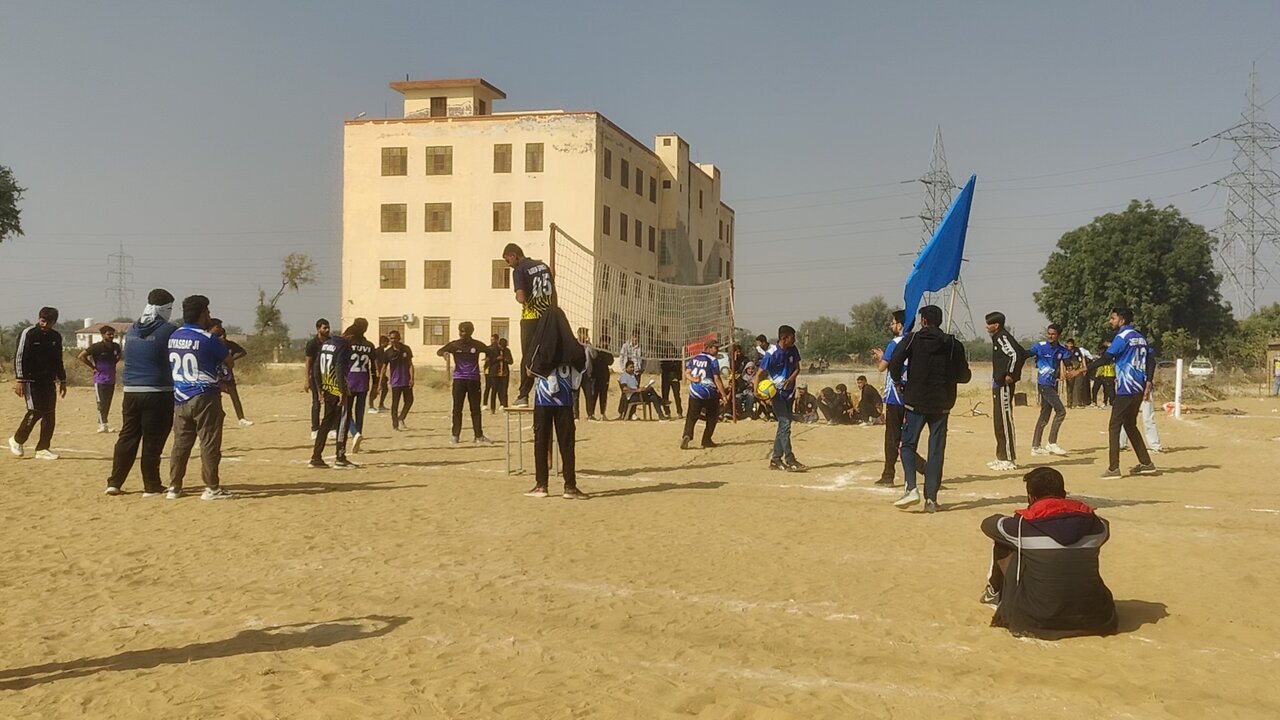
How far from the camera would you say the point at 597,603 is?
19.6 feet

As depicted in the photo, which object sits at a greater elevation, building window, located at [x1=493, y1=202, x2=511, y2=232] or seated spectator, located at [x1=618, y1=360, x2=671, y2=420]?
building window, located at [x1=493, y1=202, x2=511, y2=232]

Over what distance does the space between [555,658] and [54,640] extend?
2.54 metres

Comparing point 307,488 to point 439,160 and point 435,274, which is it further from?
point 439,160

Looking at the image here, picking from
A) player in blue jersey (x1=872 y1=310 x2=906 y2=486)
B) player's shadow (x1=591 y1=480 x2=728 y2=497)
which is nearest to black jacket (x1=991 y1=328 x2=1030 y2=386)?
player in blue jersey (x1=872 y1=310 x2=906 y2=486)

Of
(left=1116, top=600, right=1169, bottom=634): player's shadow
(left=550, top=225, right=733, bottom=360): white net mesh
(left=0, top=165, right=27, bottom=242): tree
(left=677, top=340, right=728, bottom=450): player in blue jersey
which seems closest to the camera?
(left=1116, top=600, right=1169, bottom=634): player's shadow

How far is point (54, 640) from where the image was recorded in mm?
5094

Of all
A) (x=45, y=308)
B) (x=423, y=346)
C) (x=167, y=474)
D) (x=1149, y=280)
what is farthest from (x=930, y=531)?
(x=1149, y=280)

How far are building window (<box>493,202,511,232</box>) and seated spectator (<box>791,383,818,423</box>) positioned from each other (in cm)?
2733

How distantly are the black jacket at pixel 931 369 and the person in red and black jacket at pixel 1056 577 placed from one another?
3.89 m

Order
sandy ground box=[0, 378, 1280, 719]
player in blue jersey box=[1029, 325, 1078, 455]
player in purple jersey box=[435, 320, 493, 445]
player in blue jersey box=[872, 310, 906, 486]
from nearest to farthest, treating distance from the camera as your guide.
→ 1. sandy ground box=[0, 378, 1280, 719]
2. player in blue jersey box=[872, 310, 906, 486]
3. player in blue jersey box=[1029, 325, 1078, 455]
4. player in purple jersey box=[435, 320, 493, 445]

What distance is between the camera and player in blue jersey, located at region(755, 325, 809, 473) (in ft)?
41.1

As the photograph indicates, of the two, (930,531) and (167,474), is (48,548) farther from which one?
(930,531)

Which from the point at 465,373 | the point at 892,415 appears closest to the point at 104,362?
the point at 465,373

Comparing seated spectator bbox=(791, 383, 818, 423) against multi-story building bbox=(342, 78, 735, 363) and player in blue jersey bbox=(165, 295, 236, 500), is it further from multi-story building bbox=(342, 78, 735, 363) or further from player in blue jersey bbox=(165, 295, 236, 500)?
multi-story building bbox=(342, 78, 735, 363)
